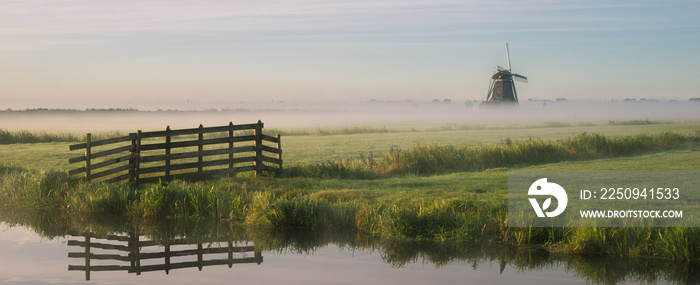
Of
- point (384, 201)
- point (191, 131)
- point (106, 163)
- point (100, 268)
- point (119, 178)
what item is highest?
point (191, 131)

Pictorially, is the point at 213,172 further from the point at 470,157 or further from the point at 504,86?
the point at 504,86

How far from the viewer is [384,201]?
18.7 metres

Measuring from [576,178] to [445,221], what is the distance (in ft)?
35.9

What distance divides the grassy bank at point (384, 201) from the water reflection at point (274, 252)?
51 cm

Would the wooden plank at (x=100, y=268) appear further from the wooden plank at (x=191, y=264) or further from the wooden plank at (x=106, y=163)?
the wooden plank at (x=106, y=163)

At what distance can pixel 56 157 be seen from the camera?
116 feet

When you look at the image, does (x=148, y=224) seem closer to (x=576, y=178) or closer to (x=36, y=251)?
(x=36, y=251)

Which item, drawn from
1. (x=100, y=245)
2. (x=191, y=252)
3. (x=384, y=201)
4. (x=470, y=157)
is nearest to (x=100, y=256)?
(x=100, y=245)

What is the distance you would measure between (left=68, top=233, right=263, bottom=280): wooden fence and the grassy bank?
2544mm

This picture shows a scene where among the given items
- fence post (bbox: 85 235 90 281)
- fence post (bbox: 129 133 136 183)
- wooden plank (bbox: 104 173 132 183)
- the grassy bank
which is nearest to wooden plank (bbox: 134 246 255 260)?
fence post (bbox: 85 235 90 281)

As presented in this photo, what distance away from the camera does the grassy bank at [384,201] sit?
13789 mm

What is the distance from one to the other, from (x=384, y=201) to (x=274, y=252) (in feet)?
17.7

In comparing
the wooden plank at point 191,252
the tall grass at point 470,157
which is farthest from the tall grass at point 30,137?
the wooden plank at point 191,252

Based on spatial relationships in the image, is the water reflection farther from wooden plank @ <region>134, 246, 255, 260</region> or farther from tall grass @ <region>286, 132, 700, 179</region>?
tall grass @ <region>286, 132, 700, 179</region>
